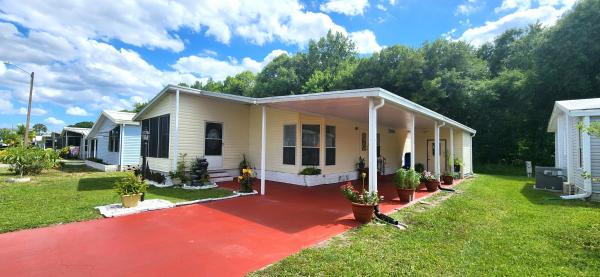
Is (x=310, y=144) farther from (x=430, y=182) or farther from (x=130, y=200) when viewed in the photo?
(x=130, y=200)

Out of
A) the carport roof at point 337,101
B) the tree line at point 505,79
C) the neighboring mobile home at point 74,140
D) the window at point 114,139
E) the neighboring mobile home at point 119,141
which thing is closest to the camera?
the carport roof at point 337,101

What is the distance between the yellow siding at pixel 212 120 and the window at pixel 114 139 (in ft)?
27.1

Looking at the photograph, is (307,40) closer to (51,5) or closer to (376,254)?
(51,5)

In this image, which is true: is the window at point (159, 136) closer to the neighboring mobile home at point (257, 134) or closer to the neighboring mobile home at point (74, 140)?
the neighboring mobile home at point (257, 134)

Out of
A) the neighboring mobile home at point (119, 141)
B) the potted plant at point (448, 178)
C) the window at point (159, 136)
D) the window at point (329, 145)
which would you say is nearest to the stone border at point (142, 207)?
the window at point (159, 136)

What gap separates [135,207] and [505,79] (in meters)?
22.6

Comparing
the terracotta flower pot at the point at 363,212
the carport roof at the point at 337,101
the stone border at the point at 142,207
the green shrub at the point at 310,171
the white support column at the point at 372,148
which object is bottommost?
the stone border at the point at 142,207

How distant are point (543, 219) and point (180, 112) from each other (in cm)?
968

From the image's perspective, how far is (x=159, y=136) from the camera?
10.5 metres

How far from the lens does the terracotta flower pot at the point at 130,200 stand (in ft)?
20.0

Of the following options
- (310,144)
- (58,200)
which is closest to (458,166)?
(310,144)

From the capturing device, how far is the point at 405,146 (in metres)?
16.5

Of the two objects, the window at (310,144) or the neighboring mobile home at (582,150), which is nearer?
the neighboring mobile home at (582,150)

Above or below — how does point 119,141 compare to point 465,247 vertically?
above
